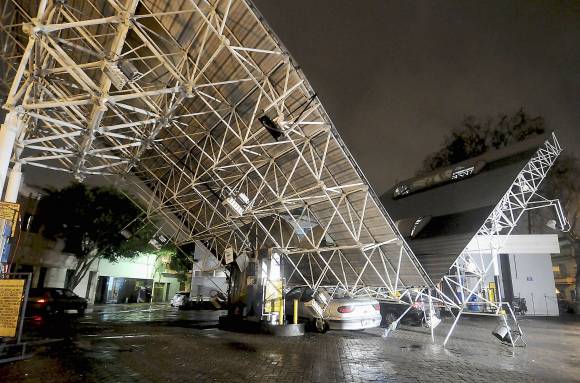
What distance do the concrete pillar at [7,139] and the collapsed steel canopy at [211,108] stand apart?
20cm

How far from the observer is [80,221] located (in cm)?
2555

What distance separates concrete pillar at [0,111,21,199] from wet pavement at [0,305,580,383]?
4558mm

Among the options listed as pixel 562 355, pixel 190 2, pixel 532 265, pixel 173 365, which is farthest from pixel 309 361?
pixel 532 265

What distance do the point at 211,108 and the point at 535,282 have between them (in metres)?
26.2

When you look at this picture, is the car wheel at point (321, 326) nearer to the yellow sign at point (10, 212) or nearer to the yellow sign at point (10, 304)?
the yellow sign at point (10, 304)

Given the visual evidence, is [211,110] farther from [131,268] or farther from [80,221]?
[131,268]

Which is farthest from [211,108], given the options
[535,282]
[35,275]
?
[535,282]

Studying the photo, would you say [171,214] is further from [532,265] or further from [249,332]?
[532,265]

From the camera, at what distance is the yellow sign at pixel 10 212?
8289 millimetres

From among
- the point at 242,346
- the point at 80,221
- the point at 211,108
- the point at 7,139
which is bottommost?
the point at 242,346

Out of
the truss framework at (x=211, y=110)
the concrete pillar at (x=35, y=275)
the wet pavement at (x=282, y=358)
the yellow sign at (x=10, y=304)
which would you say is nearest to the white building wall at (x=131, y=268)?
the concrete pillar at (x=35, y=275)

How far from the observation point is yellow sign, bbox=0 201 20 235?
8.29 meters

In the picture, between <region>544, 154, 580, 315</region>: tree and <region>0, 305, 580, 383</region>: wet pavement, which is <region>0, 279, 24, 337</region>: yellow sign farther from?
<region>544, 154, 580, 315</region>: tree

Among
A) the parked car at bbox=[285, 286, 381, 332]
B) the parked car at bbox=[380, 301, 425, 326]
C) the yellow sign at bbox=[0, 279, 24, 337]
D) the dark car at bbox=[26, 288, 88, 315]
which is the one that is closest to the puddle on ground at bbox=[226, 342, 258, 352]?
the parked car at bbox=[285, 286, 381, 332]
